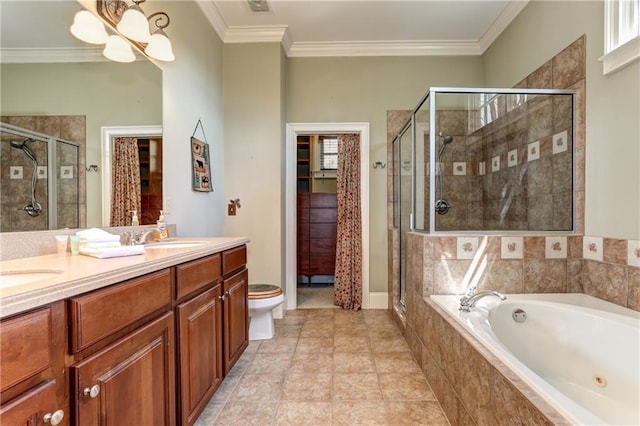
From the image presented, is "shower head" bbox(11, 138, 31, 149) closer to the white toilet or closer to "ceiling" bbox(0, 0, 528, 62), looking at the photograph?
the white toilet

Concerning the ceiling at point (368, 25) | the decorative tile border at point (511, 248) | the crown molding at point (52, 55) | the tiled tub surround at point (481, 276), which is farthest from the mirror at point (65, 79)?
the decorative tile border at point (511, 248)

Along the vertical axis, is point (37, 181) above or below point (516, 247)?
above

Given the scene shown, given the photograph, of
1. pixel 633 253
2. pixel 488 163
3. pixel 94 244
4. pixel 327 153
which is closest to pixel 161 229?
pixel 94 244

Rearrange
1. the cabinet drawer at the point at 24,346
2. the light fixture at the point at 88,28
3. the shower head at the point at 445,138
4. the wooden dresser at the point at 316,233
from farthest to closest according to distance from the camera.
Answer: the wooden dresser at the point at 316,233, the shower head at the point at 445,138, the light fixture at the point at 88,28, the cabinet drawer at the point at 24,346

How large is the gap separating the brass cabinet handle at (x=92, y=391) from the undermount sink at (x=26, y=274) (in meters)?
0.36

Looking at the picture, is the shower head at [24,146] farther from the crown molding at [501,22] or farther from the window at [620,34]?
the crown molding at [501,22]

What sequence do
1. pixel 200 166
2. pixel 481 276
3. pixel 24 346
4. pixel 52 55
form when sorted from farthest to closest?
pixel 200 166 < pixel 481 276 < pixel 52 55 < pixel 24 346

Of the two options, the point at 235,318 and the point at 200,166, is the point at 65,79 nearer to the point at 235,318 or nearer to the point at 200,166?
the point at 200,166

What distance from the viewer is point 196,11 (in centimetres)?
248

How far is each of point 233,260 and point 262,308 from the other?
0.68m

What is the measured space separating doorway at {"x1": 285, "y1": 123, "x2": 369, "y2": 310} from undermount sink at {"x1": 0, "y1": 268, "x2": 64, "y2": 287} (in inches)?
91.7

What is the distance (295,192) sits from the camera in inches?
131

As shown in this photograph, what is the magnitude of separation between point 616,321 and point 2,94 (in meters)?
2.74

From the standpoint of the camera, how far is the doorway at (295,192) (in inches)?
129
